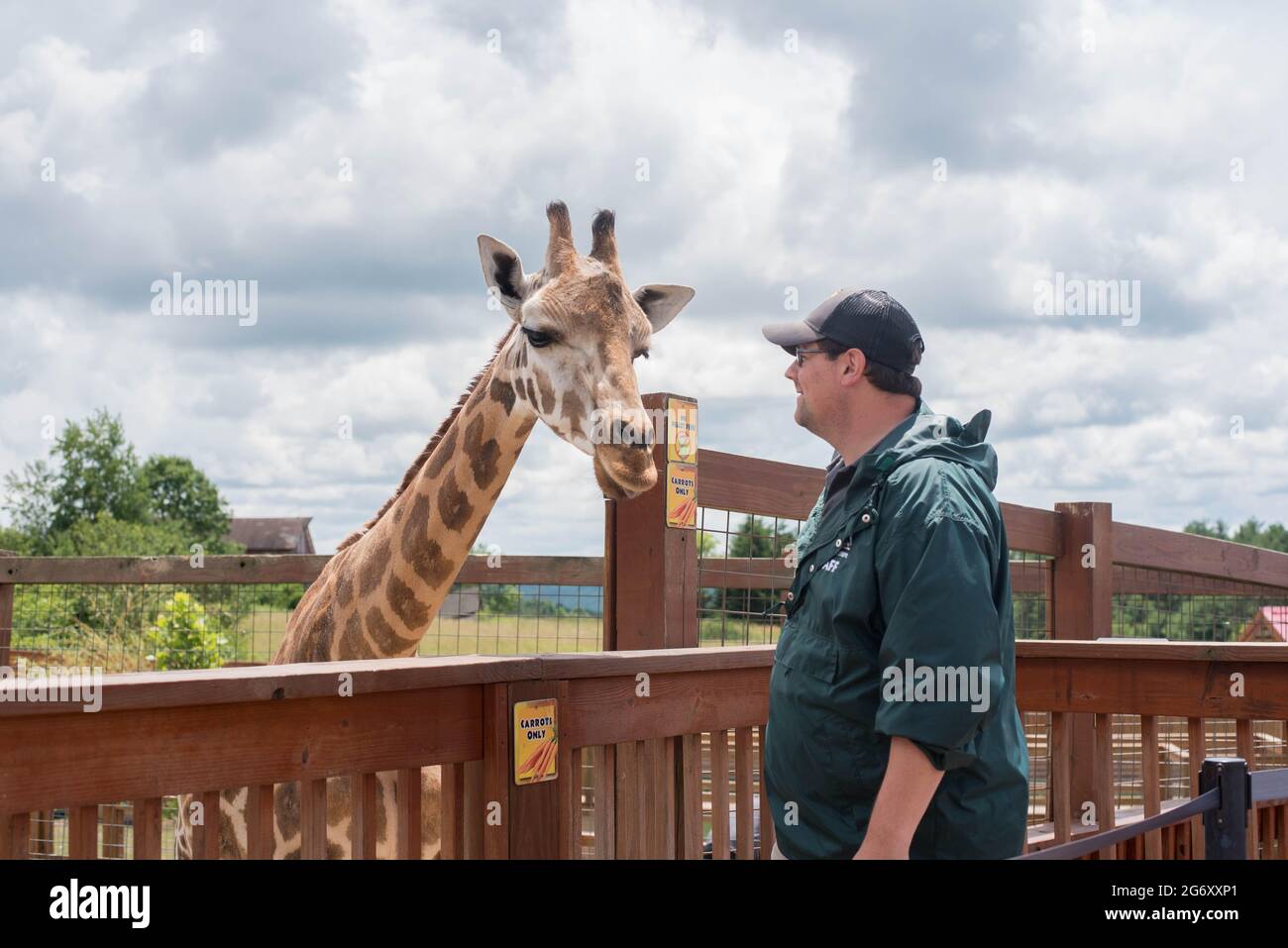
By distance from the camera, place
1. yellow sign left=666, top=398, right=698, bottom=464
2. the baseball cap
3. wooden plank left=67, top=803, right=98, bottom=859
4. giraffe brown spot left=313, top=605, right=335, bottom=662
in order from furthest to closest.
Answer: giraffe brown spot left=313, top=605, right=335, bottom=662
yellow sign left=666, top=398, right=698, bottom=464
the baseball cap
wooden plank left=67, top=803, right=98, bottom=859

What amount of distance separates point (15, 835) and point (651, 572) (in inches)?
102

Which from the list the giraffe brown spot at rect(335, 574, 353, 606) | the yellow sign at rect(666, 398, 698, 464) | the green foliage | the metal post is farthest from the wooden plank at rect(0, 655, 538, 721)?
the green foliage

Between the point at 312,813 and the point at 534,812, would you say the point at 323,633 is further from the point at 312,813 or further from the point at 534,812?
the point at 312,813

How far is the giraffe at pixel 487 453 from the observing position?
411cm

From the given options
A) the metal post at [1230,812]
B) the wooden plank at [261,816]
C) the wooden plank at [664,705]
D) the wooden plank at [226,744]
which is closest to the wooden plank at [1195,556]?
the wooden plank at [664,705]

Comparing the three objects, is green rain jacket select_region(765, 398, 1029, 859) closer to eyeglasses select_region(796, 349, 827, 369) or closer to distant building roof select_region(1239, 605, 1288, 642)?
eyeglasses select_region(796, 349, 827, 369)

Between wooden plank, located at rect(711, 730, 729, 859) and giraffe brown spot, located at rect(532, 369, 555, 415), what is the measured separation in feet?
4.21

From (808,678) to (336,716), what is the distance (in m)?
1.04

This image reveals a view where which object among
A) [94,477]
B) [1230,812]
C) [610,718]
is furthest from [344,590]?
[94,477]

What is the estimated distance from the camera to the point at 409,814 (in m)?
2.86

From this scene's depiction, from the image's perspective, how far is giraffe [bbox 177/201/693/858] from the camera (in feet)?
13.5

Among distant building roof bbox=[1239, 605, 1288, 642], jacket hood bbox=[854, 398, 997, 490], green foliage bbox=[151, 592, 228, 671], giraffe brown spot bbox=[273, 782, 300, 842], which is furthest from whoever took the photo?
green foliage bbox=[151, 592, 228, 671]
